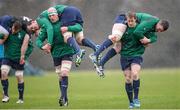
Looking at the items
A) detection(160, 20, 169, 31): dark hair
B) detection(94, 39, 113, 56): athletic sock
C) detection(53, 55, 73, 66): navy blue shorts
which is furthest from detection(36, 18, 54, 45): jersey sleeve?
detection(160, 20, 169, 31): dark hair

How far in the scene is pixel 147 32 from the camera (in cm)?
1532

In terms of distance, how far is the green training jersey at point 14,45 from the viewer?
55.9 ft

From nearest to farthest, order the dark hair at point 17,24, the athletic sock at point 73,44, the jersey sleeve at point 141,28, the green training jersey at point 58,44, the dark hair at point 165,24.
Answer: the dark hair at point 165,24, the jersey sleeve at point 141,28, the athletic sock at point 73,44, the green training jersey at point 58,44, the dark hair at point 17,24

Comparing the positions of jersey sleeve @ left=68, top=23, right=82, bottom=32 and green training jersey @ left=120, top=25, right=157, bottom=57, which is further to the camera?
jersey sleeve @ left=68, top=23, right=82, bottom=32

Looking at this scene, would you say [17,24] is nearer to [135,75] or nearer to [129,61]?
[129,61]

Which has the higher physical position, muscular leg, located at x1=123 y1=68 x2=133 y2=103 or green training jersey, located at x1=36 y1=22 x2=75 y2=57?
green training jersey, located at x1=36 y1=22 x2=75 y2=57

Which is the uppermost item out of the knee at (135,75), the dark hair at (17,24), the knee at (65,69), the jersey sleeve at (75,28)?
the dark hair at (17,24)

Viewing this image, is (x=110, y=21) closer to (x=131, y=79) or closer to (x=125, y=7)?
(x=125, y=7)

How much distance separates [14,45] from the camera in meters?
17.2

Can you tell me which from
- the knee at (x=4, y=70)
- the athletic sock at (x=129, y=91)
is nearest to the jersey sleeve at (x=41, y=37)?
the knee at (x=4, y=70)

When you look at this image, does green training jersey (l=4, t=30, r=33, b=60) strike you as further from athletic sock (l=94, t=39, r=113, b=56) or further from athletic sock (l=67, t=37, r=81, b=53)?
athletic sock (l=94, t=39, r=113, b=56)

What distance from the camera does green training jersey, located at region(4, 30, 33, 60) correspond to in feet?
55.9

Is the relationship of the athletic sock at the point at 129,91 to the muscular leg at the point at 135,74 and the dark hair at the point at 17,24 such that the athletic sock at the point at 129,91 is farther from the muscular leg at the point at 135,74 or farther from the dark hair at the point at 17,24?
the dark hair at the point at 17,24

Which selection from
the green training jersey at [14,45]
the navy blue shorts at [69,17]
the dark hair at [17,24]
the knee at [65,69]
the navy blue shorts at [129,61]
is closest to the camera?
the navy blue shorts at [129,61]
